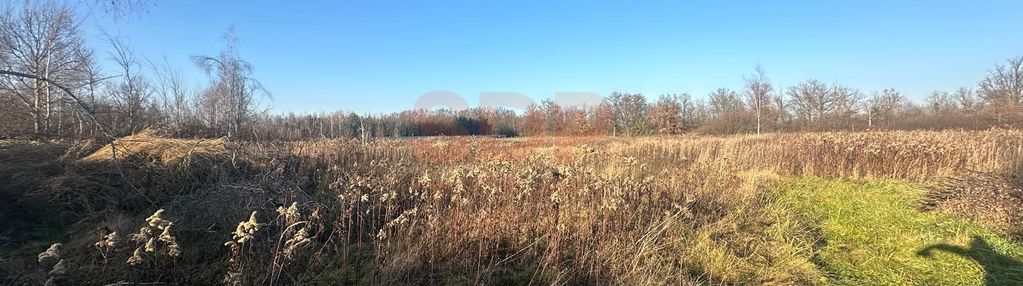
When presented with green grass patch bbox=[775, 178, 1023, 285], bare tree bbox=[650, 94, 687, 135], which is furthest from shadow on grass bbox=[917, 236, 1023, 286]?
bare tree bbox=[650, 94, 687, 135]

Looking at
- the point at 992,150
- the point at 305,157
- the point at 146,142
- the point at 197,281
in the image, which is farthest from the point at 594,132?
the point at 197,281

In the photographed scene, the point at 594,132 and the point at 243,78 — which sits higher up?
the point at 243,78

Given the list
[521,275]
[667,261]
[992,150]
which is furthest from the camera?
[992,150]

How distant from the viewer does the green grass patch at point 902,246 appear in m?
3.53

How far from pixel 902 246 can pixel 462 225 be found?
4.10 metres

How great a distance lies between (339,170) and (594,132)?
54.1 ft

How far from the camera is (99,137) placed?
246 inches

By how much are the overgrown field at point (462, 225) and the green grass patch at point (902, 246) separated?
0.02 metres

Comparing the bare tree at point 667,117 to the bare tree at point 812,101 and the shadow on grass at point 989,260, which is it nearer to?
the bare tree at point 812,101

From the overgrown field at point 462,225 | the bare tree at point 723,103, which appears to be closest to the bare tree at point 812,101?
the bare tree at point 723,103

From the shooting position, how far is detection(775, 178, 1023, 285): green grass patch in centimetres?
353

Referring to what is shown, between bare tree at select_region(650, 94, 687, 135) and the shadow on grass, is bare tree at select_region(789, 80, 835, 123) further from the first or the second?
the shadow on grass

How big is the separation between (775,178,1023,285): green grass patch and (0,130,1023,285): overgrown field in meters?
0.02

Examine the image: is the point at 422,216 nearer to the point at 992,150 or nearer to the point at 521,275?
the point at 521,275
